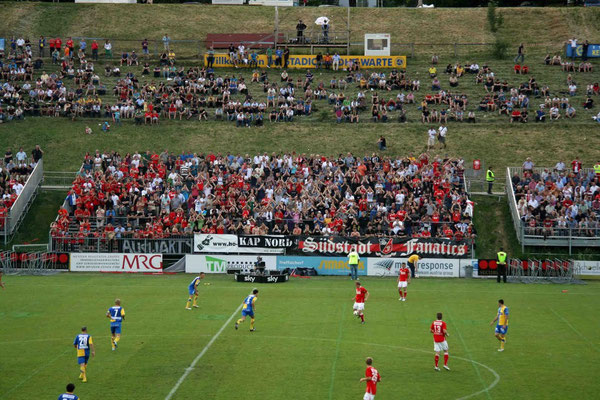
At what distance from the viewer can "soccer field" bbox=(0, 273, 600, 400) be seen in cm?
2272

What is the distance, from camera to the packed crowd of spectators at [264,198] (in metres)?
46.8

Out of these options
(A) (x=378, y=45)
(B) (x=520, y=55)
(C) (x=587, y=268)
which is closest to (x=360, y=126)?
(A) (x=378, y=45)

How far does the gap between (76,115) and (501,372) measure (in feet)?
157

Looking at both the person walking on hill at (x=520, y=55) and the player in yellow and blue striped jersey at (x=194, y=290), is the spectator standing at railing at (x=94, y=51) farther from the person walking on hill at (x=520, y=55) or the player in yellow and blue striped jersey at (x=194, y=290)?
the player in yellow and blue striped jersey at (x=194, y=290)

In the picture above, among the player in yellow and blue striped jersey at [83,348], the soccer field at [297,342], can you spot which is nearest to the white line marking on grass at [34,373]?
the soccer field at [297,342]

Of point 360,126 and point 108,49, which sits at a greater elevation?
point 108,49

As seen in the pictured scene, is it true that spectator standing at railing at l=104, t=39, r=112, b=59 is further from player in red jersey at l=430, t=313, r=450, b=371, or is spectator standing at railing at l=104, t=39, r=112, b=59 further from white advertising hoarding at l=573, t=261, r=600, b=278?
player in red jersey at l=430, t=313, r=450, b=371

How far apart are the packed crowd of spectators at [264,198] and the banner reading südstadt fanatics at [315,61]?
19.9 metres

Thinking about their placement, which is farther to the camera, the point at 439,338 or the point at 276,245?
the point at 276,245

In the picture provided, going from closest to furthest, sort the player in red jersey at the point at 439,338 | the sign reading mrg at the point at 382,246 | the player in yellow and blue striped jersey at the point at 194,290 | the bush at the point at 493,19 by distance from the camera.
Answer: the player in red jersey at the point at 439,338 < the player in yellow and blue striped jersey at the point at 194,290 < the sign reading mrg at the point at 382,246 < the bush at the point at 493,19

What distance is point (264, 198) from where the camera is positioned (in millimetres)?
49625

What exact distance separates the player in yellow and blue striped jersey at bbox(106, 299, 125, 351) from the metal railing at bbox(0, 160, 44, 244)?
23698 millimetres

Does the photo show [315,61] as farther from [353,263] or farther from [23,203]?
[353,263]

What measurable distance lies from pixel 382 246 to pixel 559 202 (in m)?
11.5
